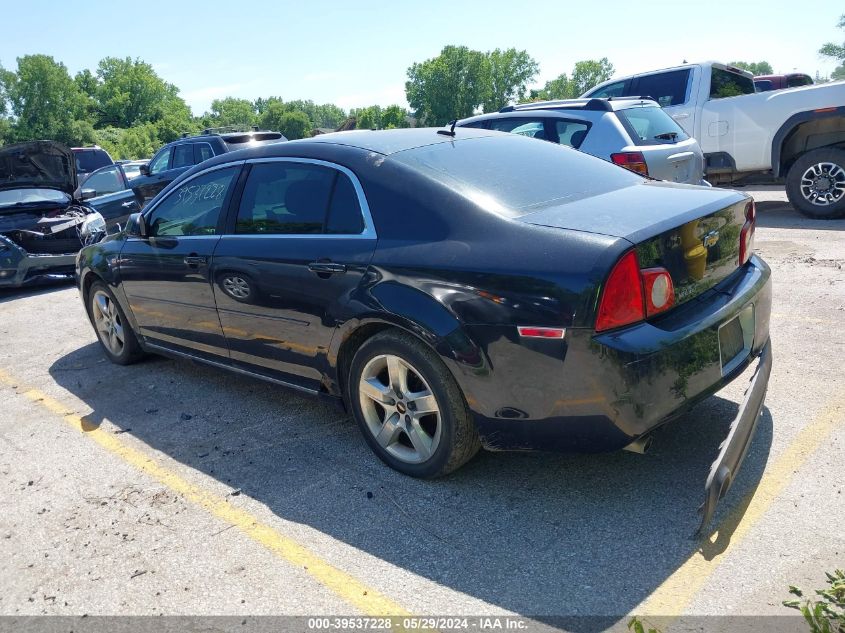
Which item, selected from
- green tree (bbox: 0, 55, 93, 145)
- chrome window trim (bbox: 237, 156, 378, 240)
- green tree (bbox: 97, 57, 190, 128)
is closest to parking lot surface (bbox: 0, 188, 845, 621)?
chrome window trim (bbox: 237, 156, 378, 240)

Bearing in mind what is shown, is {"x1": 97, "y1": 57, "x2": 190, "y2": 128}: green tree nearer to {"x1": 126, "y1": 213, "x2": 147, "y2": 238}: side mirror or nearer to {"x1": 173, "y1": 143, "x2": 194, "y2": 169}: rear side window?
{"x1": 173, "y1": 143, "x2": 194, "y2": 169}: rear side window

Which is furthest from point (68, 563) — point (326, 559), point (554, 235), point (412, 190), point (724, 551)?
point (724, 551)

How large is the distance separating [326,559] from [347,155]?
2.03 meters

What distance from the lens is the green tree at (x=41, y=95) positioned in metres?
91.4

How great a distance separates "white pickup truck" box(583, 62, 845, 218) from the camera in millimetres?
9109

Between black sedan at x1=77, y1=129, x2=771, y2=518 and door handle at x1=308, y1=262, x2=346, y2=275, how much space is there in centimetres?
1

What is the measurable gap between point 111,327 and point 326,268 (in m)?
2.95

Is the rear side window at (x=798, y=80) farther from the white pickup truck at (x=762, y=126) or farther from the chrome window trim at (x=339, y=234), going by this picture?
the chrome window trim at (x=339, y=234)

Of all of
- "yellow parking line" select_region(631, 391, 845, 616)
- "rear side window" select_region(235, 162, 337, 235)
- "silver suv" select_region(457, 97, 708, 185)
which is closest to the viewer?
"yellow parking line" select_region(631, 391, 845, 616)

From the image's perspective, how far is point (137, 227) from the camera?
520cm

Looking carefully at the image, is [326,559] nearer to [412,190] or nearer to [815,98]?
[412,190]

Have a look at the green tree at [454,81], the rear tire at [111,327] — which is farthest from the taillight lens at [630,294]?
the green tree at [454,81]

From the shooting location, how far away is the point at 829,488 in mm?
3094

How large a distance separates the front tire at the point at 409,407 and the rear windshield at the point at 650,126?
5.17 m
